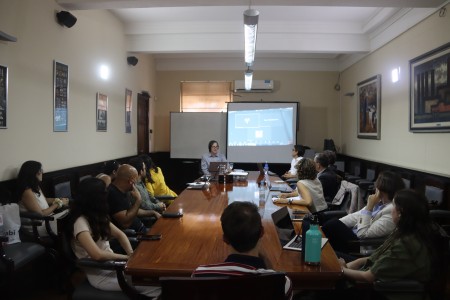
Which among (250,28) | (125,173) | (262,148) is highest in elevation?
(250,28)

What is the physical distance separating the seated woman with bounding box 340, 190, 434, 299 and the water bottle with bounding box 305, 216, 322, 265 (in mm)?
222

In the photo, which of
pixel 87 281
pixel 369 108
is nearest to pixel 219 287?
pixel 87 281

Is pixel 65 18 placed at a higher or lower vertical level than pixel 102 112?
higher

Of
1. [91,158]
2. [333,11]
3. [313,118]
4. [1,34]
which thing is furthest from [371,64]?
[1,34]

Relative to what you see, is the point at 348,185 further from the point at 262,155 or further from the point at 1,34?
the point at 262,155

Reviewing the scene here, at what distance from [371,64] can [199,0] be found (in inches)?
138

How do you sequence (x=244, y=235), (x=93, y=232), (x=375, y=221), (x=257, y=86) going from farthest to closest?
1. (x=257, y=86)
2. (x=375, y=221)
3. (x=93, y=232)
4. (x=244, y=235)

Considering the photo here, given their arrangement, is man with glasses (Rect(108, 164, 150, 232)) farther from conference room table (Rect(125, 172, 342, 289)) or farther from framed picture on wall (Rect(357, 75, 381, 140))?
framed picture on wall (Rect(357, 75, 381, 140))

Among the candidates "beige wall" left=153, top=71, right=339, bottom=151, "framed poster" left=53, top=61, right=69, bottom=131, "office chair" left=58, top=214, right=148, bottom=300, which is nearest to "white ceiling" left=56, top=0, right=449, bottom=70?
"beige wall" left=153, top=71, right=339, bottom=151

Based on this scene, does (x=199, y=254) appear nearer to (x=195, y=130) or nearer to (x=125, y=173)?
(x=125, y=173)

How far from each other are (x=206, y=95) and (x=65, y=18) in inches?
175

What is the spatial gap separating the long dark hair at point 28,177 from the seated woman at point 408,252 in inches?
103

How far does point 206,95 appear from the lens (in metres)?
8.05

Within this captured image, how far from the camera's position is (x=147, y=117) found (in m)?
7.42
